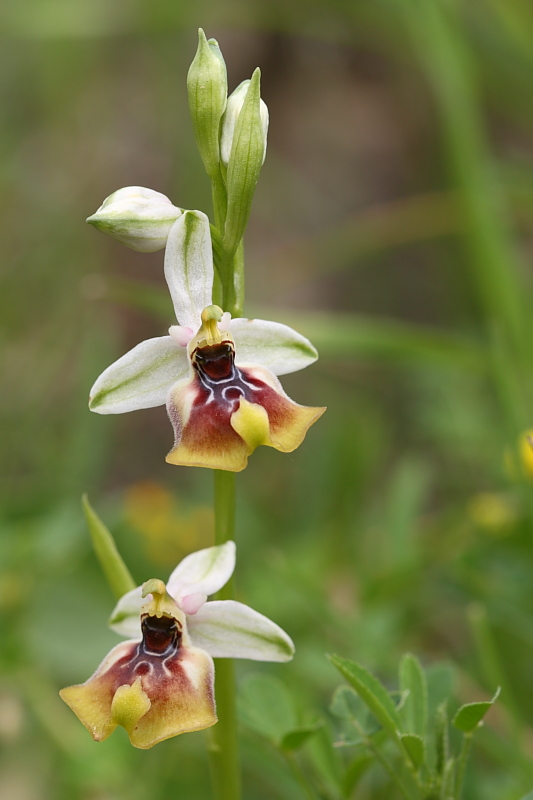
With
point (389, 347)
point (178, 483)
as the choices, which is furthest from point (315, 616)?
point (178, 483)

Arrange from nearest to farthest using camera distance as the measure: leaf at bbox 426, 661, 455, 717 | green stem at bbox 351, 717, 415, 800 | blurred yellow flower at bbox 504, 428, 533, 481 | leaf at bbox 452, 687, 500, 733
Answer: leaf at bbox 452, 687, 500, 733
green stem at bbox 351, 717, 415, 800
leaf at bbox 426, 661, 455, 717
blurred yellow flower at bbox 504, 428, 533, 481

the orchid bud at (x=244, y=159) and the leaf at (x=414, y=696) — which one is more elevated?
the orchid bud at (x=244, y=159)

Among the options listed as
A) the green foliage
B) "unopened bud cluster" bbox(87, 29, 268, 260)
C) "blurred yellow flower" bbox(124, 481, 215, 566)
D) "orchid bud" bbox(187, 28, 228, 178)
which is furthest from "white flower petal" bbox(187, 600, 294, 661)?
"blurred yellow flower" bbox(124, 481, 215, 566)

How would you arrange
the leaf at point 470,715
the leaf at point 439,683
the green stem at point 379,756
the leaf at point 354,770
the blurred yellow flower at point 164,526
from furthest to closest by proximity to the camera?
the blurred yellow flower at point 164,526 → the leaf at point 439,683 → the leaf at point 354,770 → the green stem at point 379,756 → the leaf at point 470,715

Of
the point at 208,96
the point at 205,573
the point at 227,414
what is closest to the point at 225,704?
the point at 205,573

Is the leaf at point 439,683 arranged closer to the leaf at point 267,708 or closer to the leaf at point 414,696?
the leaf at point 414,696

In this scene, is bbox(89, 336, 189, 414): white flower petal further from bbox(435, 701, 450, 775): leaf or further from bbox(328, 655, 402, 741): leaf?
bbox(435, 701, 450, 775): leaf

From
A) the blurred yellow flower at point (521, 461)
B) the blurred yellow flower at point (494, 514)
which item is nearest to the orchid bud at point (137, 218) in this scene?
the blurred yellow flower at point (521, 461)

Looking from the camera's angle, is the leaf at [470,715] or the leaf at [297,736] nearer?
the leaf at [470,715]
